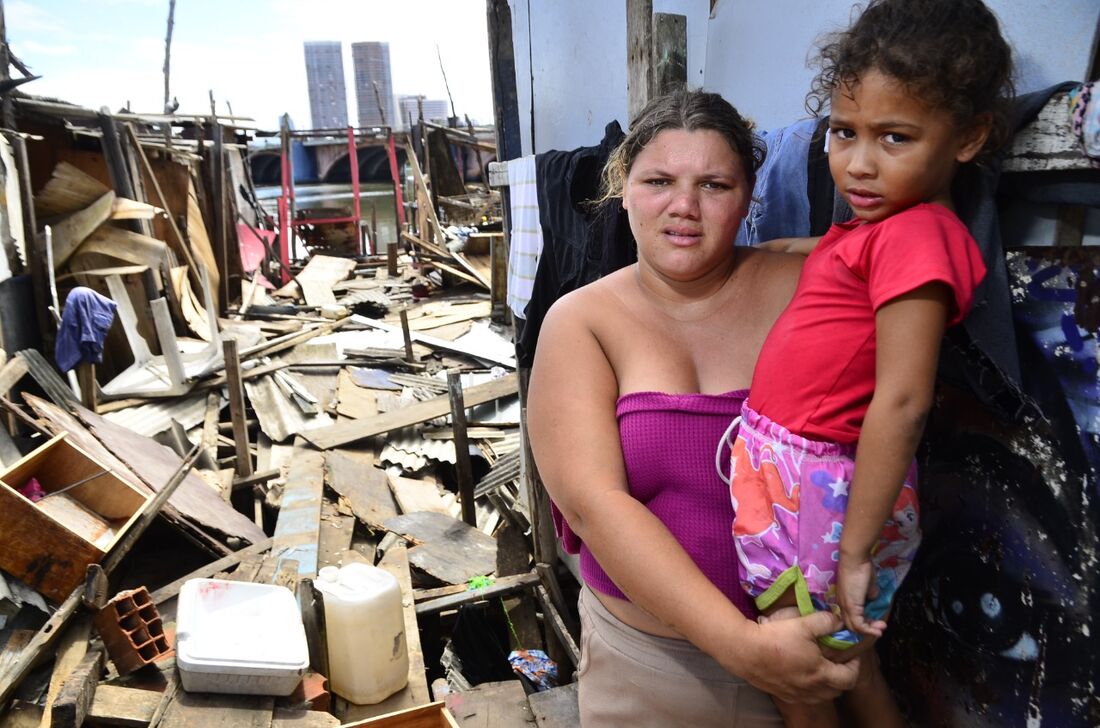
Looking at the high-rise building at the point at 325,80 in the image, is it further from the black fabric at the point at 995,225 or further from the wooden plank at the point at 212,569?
the black fabric at the point at 995,225

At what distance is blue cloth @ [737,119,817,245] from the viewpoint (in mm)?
1772

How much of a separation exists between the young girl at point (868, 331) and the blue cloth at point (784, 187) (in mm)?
424

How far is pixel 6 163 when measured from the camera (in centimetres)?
728

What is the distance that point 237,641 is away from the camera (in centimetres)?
314

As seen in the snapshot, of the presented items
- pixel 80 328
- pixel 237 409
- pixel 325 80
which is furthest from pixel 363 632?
pixel 325 80

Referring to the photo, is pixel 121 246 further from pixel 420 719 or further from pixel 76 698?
pixel 420 719

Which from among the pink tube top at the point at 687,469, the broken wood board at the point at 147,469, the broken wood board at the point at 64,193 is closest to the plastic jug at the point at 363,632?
the broken wood board at the point at 147,469

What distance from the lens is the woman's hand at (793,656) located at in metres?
1.22

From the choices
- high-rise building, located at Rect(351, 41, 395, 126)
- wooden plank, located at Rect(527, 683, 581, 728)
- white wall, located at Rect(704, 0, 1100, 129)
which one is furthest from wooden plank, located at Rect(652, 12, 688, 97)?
high-rise building, located at Rect(351, 41, 395, 126)

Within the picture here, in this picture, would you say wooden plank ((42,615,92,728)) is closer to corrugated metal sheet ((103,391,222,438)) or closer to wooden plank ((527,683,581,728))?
wooden plank ((527,683,581,728))

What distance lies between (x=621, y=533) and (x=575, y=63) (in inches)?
113

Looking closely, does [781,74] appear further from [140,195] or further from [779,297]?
[140,195]

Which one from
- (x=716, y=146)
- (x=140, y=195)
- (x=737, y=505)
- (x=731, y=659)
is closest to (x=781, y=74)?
(x=716, y=146)

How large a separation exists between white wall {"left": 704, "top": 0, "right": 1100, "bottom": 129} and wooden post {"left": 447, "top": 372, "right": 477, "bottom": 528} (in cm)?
441
